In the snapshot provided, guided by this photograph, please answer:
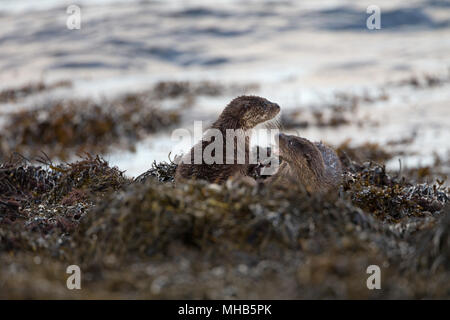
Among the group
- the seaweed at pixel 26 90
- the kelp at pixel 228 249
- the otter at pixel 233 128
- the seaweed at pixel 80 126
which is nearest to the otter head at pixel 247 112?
the otter at pixel 233 128

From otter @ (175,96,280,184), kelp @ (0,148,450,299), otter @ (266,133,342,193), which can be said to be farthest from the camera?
otter @ (266,133,342,193)

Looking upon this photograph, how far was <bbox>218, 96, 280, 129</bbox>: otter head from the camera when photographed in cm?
500

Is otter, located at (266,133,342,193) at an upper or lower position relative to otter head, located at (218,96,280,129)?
lower

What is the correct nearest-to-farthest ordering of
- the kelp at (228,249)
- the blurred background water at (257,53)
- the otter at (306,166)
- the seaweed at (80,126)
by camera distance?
the kelp at (228,249) < the otter at (306,166) < the seaweed at (80,126) < the blurred background water at (257,53)

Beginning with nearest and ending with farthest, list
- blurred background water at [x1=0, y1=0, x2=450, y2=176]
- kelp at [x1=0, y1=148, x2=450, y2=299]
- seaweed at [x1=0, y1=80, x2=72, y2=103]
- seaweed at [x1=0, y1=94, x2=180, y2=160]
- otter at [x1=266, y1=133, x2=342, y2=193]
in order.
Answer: kelp at [x1=0, y1=148, x2=450, y2=299] → otter at [x1=266, y1=133, x2=342, y2=193] → seaweed at [x1=0, y1=94, x2=180, y2=160] → blurred background water at [x1=0, y1=0, x2=450, y2=176] → seaweed at [x1=0, y1=80, x2=72, y2=103]

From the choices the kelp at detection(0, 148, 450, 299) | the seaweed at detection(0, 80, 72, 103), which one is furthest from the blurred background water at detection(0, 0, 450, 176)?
the kelp at detection(0, 148, 450, 299)

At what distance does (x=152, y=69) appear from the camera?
19.3 meters

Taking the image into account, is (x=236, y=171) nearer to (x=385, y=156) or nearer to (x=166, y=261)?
(x=166, y=261)

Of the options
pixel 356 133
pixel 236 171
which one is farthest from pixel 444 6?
pixel 236 171

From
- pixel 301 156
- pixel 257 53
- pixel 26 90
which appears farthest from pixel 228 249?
pixel 257 53

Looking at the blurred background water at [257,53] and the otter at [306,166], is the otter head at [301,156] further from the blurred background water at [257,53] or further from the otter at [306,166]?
the blurred background water at [257,53]

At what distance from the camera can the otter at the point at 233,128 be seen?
4.61 metres

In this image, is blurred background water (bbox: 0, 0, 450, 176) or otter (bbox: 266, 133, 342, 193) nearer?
otter (bbox: 266, 133, 342, 193)

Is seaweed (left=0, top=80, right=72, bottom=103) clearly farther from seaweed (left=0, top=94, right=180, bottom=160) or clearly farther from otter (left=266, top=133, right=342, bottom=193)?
otter (left=266, top=133, right=342, bottom=193)
